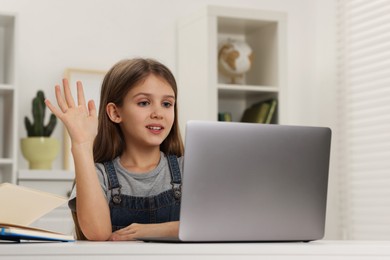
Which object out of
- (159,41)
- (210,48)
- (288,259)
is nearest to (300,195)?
(288,259)

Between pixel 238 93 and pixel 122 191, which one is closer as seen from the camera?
pixel 122 191

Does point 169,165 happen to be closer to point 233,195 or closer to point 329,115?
point 233,195

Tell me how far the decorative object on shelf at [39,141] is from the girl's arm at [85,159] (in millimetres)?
1733

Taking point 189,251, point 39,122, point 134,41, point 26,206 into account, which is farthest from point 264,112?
point 189,251

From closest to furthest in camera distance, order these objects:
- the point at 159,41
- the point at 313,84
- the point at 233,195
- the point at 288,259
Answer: the point at 288,259 → the point at 233,195 → the point at 159,41 → the point at 313,84

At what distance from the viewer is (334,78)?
400 centimetres

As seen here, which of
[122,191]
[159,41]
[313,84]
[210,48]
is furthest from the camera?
[313,84]

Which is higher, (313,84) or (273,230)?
(313,84)

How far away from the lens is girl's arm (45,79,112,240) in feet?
4.95

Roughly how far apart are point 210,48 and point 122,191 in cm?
169

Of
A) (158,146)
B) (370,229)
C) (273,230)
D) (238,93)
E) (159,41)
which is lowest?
(370,229)

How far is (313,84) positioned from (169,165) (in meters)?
2.21

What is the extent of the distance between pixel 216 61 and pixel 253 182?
233 cm

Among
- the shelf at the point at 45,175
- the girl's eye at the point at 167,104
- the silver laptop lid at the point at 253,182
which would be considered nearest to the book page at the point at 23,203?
the silver laptop lid at the point at 253,182
